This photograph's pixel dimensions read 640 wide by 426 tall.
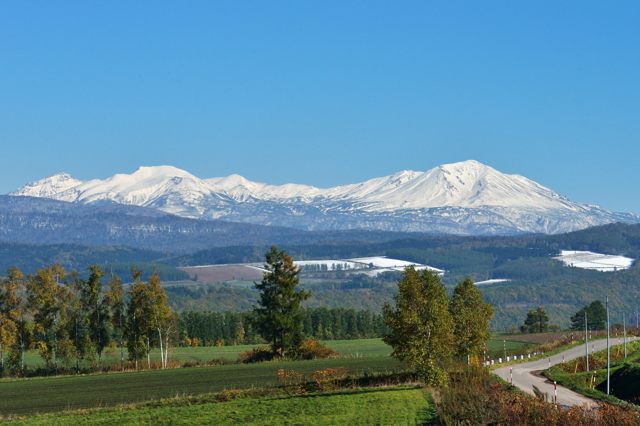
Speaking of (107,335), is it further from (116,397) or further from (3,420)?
(3,420)

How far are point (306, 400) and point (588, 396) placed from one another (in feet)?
62.4

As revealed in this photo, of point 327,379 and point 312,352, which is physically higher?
point 327,379

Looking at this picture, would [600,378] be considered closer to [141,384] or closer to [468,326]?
[468,326]

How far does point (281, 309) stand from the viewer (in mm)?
124938

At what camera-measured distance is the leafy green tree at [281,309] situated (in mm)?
123625

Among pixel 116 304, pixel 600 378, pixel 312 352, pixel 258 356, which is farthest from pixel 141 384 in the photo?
pixel 600 378

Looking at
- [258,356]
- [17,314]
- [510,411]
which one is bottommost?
[258,356]

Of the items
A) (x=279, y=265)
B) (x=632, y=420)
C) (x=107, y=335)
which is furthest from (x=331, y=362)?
(x=632, y=420)

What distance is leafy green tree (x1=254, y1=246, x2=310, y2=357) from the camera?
124 meters

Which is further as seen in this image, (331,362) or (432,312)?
(331,362)

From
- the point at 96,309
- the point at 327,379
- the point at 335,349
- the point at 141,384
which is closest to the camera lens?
the point at 327,379

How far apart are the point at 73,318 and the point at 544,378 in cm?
5402

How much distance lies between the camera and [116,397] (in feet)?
273

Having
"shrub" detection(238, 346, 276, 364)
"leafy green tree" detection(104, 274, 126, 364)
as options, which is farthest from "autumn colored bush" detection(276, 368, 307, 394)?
"leafy green tree" detection(104, 274, 126, 364)
